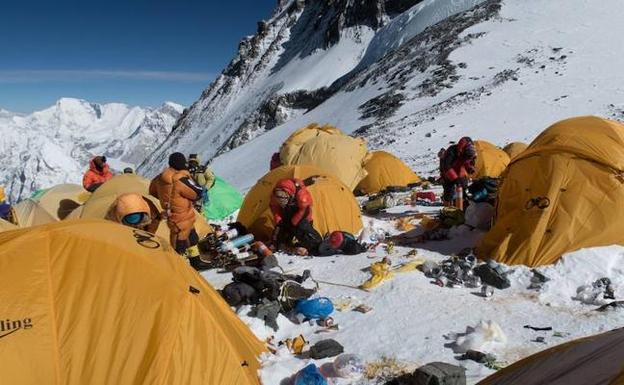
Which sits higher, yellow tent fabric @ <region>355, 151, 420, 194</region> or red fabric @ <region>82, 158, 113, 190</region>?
red fabric @ <region>82, 158, 113, 190</region>

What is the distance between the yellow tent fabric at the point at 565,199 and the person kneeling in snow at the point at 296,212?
3.07 m

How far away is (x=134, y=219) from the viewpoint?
289 inches

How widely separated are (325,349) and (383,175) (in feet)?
38.1

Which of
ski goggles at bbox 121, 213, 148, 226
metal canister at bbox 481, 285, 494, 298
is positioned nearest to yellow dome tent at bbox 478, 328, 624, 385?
metal canister at bbox 481, 285, 494, 298

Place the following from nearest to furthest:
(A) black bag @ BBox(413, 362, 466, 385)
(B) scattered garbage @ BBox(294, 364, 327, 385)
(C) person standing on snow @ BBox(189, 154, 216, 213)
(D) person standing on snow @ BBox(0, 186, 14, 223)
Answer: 1. (A) black bag @ BBox(413, 362, 466, 385)
2. (B) scattered garbage @ BBox(294, 364, 327, 385)
3. (D) person standing on snow @ BBox(0, 186, 14, 223)
4. (C) person standing on snow @ BBox(189, 154, 216, 213)

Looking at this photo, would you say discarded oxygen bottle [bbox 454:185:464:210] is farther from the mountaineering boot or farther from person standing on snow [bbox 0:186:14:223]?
person standing on snow [bbox 0:186:14:223]

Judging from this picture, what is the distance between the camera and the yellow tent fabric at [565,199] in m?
7.64

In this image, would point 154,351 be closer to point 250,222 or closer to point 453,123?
point 250,222

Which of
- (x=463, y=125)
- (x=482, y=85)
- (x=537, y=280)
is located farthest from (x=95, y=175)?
(x=482, y=85)

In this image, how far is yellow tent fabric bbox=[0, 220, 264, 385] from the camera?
4238mm

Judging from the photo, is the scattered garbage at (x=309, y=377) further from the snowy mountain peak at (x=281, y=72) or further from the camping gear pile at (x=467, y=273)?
the snowy mountain peak at (x=281, y=72)

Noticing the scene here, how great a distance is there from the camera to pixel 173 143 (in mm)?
118812

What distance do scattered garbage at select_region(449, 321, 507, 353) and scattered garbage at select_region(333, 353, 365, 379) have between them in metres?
1.18

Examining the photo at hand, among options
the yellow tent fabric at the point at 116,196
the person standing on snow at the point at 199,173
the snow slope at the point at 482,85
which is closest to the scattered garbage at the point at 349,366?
the yellow tent fabric at the point at 116,196
